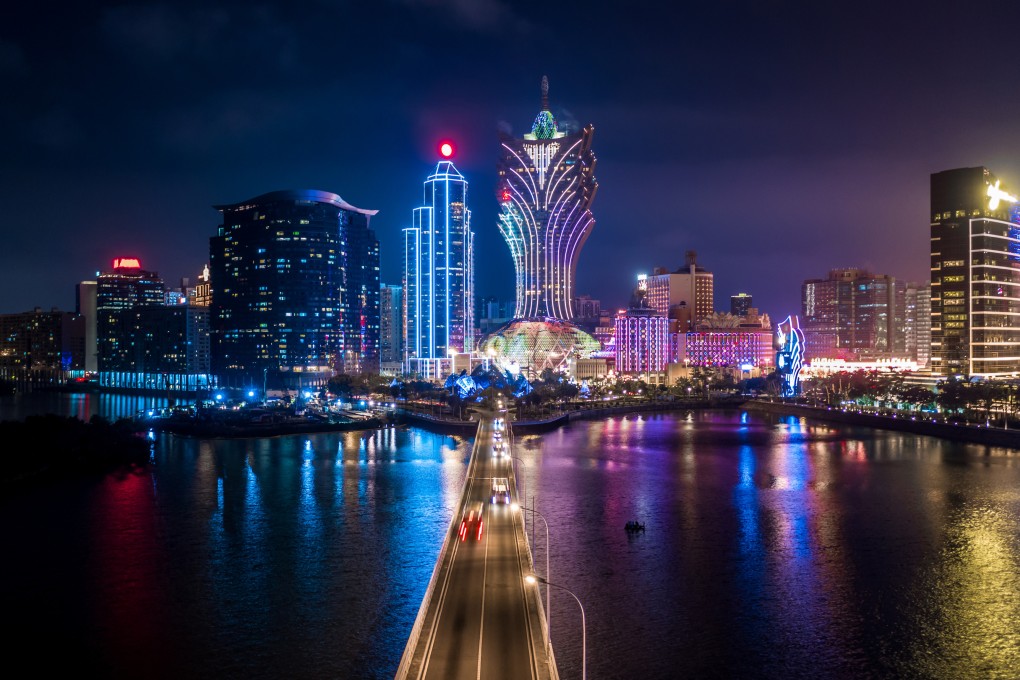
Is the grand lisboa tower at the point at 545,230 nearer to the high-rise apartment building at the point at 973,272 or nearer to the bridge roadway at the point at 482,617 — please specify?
the high-rise apartment building at the point at 973,272

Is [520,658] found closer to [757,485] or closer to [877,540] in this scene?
[877,540]

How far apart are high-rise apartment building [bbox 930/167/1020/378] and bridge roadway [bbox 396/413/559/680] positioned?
84.1 metres

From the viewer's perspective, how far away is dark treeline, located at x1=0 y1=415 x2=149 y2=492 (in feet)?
161

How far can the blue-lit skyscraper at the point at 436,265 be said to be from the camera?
161250mm

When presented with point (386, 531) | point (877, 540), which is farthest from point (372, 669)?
point (877, 540)

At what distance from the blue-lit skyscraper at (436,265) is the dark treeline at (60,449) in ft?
320

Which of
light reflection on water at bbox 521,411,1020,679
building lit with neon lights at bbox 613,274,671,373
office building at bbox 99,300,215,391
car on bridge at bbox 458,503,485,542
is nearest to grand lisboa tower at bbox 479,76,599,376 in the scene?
building lit with neon lights at bbox 613,274,671,373

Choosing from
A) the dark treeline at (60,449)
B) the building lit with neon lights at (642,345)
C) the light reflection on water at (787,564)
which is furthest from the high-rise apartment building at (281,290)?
the light reflection on water at (787,564)

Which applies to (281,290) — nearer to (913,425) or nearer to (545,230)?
(545,230)

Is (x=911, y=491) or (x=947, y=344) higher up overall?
(x=947, y=344)

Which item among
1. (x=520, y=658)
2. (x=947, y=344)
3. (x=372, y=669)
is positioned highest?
(x=947, y=344)

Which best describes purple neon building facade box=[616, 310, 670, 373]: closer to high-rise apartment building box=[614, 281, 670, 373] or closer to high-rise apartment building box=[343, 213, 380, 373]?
high-rise apartment building box=[614, 281, 670, 373]

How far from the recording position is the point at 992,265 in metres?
99.4

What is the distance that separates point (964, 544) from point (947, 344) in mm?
73839
